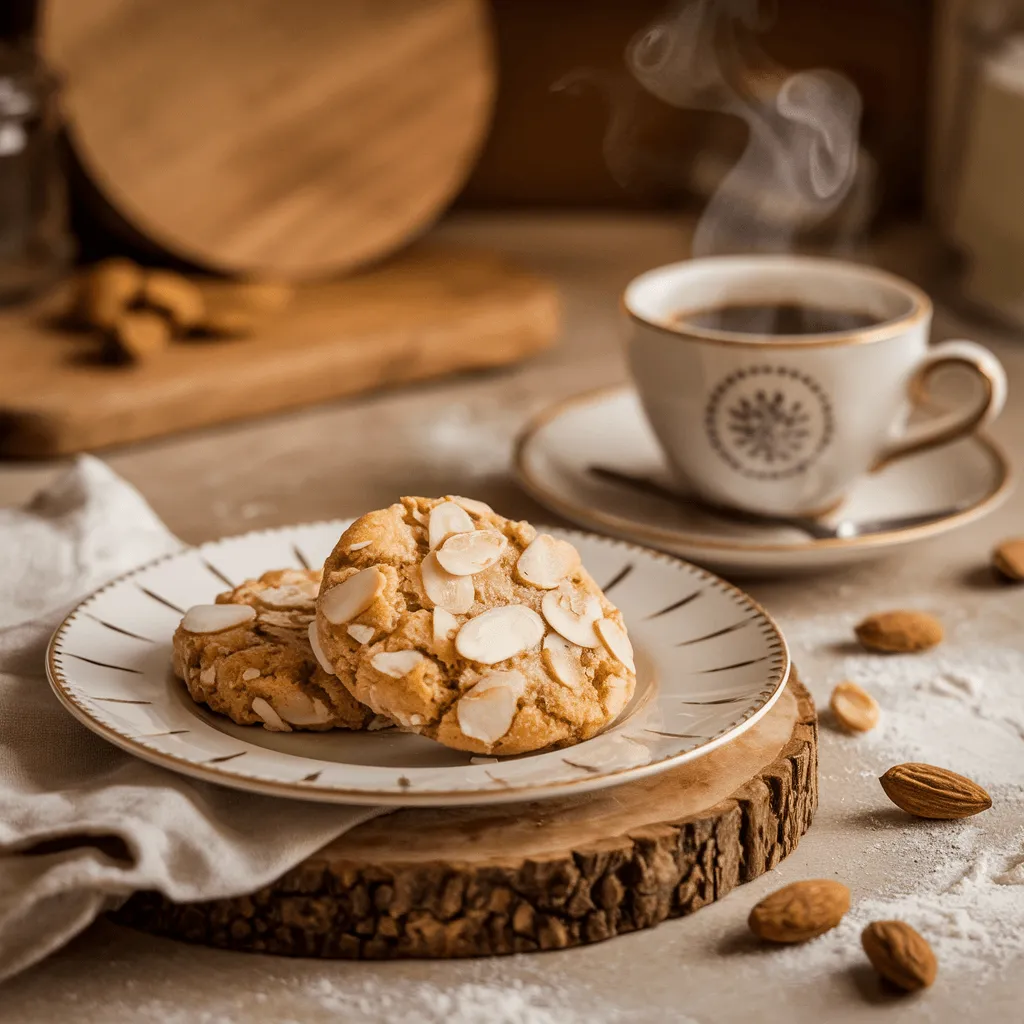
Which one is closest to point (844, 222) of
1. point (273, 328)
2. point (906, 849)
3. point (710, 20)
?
point (710, 20)

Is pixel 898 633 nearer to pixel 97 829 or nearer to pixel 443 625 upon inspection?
pixel 443 625

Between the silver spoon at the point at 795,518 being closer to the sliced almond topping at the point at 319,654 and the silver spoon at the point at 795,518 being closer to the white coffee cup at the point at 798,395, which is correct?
the white coffee cup at the point at 798,395

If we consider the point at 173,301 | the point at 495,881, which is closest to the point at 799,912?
the point at 495,881

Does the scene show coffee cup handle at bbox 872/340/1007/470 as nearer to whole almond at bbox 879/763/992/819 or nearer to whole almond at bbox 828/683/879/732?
whole almond at bbox 828/683/879/732

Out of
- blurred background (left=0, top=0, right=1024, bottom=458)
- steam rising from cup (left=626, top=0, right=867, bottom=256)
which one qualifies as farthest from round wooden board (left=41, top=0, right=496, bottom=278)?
steam rising from cup (left=626, top=0, right=867, bottom=256)

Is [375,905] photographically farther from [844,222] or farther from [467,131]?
[844,222]
